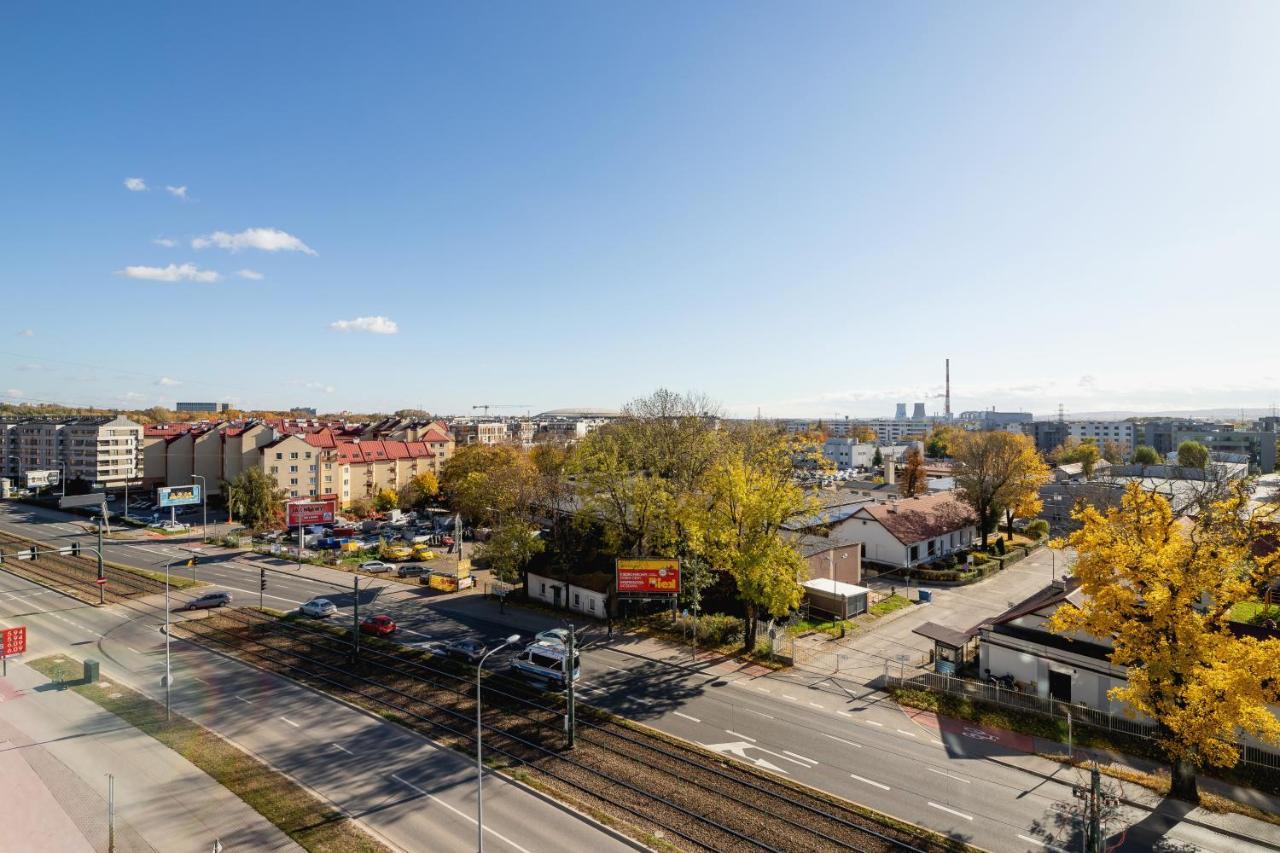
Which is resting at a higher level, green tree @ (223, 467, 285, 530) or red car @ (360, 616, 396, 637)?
green tree @ (223, 467, 285, 530)

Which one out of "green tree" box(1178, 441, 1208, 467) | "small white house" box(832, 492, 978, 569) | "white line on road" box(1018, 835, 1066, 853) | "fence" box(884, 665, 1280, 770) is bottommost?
"white line on road" box(1018, 835, 1066, 853)

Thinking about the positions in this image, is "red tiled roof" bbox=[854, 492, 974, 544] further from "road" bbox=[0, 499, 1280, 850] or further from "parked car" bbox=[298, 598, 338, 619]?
"parked car" bbox=[298, 598, 338, 619]

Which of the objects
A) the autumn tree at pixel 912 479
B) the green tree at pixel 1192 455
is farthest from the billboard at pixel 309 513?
the green tree at pixel 1192 455

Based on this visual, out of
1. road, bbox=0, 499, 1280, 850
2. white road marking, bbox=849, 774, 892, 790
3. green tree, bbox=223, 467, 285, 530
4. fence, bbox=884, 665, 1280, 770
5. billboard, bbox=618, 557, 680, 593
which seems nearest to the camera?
road, bbox=0, 499, 1280, 850

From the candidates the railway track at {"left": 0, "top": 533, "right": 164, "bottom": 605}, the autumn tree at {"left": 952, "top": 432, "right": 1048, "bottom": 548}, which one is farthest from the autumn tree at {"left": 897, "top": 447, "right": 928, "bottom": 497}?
the railway track at {"left": 0, "top": 533, "right": 164, "bottom": 605}

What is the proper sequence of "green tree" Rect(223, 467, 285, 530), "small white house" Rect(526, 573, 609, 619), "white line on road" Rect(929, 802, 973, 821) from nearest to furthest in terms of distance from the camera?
A: "white line on road" Rect(929, 802, 973, 821), "small white house" Rect(526, 573, 609, 619), "green tree" Rect(223, 467, 285, 530)

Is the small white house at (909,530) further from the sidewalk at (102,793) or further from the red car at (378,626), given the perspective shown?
the sidewalk at (102,793)
